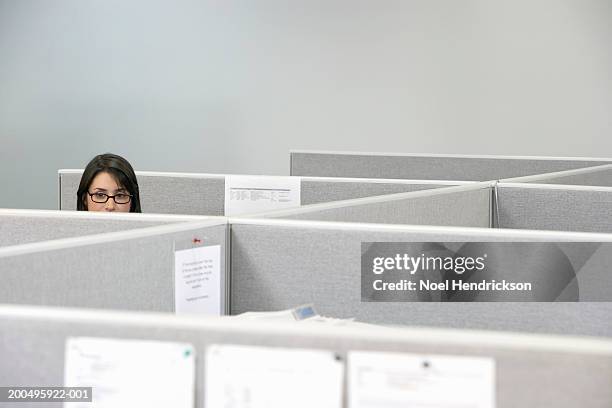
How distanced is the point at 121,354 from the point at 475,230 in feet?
2.68

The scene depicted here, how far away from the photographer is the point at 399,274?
147cm

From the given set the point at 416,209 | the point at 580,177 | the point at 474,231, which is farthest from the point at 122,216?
the point at 580,177

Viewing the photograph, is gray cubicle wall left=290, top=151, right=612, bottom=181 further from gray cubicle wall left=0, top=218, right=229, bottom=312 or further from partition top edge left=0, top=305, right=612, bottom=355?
partition top edge left=0, top=305, right=612, bottom=355

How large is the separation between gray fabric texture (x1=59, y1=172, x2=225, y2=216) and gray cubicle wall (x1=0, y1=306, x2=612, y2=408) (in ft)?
6.52

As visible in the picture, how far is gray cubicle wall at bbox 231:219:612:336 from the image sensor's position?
1.46 metres

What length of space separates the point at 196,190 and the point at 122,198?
304 millimetres

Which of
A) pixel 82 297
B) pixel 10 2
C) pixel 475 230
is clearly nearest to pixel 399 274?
pixel 475 230

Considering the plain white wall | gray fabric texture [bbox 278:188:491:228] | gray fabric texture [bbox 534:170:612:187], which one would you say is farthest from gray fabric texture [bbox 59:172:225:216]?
the plain white wall

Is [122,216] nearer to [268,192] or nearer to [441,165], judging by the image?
[268,192]

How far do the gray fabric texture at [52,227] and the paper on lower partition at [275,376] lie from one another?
821 millimetres

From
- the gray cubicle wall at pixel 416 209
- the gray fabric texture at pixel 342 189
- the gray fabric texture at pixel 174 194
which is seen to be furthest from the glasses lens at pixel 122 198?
the gray cubicle wall at pixel 416 209

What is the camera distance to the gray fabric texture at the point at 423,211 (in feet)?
5.87

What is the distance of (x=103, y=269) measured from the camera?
1.29 meters

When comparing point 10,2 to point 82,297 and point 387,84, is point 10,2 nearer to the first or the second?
point 387,84
